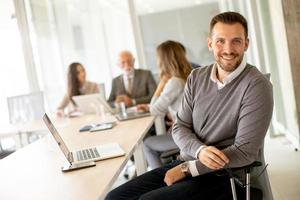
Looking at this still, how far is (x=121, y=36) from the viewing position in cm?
580

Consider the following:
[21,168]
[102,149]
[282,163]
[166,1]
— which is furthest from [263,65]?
[21,168]

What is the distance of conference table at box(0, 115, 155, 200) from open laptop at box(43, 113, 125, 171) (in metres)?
0.05

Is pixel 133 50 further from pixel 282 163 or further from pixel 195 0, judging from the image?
pixel 282 163

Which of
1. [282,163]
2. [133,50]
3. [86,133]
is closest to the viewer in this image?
[86,133]

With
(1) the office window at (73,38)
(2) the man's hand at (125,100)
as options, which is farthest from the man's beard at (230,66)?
(1) the office window at (73,38)

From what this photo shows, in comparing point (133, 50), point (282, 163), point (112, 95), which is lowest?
point (282, 163)

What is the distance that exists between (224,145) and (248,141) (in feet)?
0.58

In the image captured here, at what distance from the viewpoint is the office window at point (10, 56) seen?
5707mm

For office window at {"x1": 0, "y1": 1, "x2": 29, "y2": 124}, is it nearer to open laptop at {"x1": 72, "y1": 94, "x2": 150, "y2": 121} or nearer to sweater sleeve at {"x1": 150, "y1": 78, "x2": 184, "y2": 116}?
open laptop at {"x1": 72, "y1": 94, "x2": 150, "y2": 121}

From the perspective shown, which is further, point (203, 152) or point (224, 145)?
point (224, 145)

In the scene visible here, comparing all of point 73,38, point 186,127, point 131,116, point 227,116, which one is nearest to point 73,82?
point 131,116

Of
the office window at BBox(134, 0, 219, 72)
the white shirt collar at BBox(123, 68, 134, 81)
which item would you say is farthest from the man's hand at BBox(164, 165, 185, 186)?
the office window at BBox(134, 0, 219, 72)

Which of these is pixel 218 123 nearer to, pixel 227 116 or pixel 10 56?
pixel 227 116

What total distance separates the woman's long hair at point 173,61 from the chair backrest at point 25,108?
202cm
